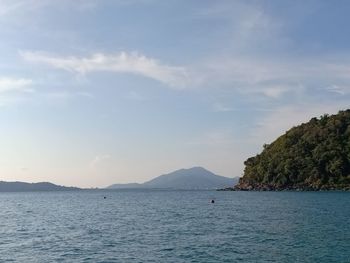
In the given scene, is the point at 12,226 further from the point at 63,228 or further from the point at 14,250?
the point at 14,250

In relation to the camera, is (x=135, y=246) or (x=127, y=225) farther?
(x=127, y=225)

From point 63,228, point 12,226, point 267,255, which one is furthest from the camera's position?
point 12,226

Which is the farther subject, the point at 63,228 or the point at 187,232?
the point at 63,228

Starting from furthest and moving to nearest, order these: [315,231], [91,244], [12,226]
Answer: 1. [12,226]
2. [315,231]
3. [91,244]

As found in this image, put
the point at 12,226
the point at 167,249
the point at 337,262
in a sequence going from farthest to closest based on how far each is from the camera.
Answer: the point at 12,226 → the point at 167,249 → the point at 337,262

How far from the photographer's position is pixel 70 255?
48062mm

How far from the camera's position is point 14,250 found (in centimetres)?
5247

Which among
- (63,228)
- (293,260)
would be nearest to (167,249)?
(293,260)

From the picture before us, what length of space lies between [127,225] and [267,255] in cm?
3592

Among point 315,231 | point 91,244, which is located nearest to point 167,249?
point 91,244

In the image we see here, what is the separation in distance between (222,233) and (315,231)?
12756 millimetres

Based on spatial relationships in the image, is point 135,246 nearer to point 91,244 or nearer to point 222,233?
point 91,244

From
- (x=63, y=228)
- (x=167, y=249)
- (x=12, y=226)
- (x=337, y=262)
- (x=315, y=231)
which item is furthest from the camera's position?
(x=12, y=226)

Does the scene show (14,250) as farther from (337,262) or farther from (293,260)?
(337,262)
